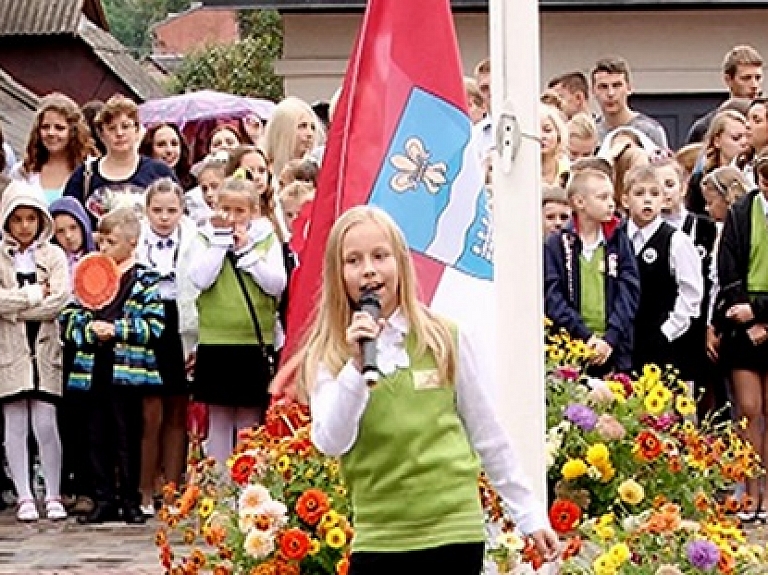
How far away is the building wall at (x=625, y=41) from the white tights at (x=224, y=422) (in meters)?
8.39

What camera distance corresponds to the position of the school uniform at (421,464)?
205 inches

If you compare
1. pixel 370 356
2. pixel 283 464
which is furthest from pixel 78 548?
pixel 370 356

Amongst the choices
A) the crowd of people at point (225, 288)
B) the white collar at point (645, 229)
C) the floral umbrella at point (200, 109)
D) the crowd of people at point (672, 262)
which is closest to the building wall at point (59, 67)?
the floral umbrella at point (200, 109)

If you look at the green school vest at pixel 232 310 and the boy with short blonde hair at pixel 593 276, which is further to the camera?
the green school vest at pixel 232 310

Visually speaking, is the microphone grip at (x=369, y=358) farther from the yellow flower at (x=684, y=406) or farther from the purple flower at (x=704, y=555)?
the yellow flower at (x=684, y=406)

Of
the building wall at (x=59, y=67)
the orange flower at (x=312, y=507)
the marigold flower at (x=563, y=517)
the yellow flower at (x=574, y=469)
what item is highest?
the building wall at (x=59, y=67)

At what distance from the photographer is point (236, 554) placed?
6789 millimetres

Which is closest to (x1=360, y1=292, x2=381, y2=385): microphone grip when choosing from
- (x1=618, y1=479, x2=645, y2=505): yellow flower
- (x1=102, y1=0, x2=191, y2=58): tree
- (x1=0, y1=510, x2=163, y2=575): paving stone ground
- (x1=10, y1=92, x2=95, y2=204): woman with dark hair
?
(x1=618, y1=479, x2=645, y2=505): yellow flower

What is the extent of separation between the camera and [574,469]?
7.45 m

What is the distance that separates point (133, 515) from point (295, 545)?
417 cm

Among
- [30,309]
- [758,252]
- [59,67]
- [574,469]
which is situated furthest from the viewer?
[59,67]

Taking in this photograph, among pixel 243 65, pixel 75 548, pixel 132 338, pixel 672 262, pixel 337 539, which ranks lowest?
pixel 75 548

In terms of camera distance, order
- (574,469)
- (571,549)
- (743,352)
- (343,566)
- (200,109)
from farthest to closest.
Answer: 1. (200,109)
2. (743,352)
3. (574,469)
4. (343,566)
5. (571,549)

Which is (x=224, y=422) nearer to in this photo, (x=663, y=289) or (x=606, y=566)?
(x=663, y=289)
